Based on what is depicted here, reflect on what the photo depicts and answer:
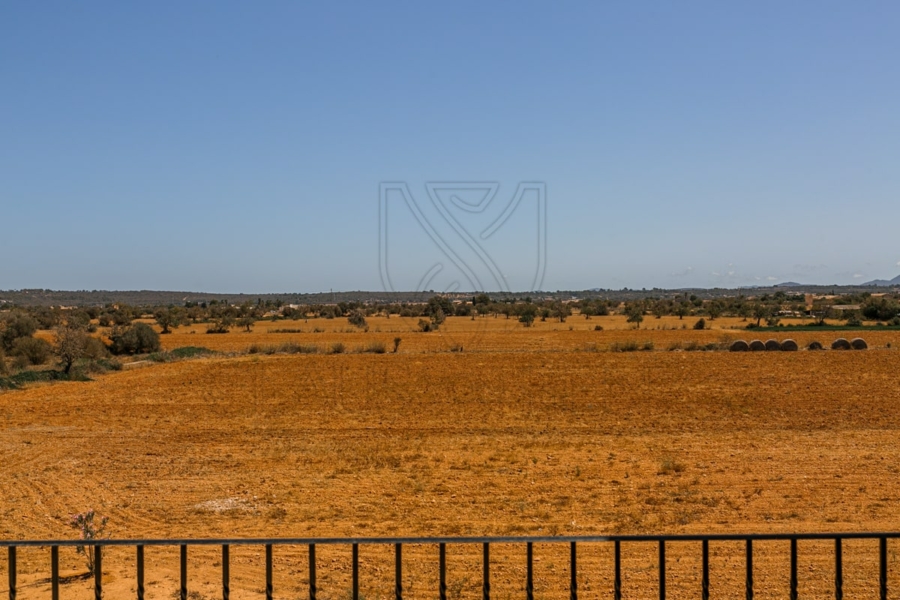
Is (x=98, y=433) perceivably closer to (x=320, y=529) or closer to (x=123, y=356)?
(x=320, y=529)

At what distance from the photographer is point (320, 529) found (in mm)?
9664

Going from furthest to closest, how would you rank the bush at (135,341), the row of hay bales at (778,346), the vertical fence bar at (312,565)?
the bush at (135,341) < the row of hay bales at (778,346) < the vertical fence bar at (312,565)

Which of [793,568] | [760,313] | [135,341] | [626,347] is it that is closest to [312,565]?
[793,568]

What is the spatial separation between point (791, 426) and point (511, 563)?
41.7 ft

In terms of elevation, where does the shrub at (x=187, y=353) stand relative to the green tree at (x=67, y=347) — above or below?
below

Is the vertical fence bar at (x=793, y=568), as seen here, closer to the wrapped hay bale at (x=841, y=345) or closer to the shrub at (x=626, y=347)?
the shrub at (x=626, y=347)

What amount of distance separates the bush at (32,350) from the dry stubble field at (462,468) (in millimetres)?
9610

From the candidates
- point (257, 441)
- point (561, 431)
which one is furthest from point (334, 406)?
point (561, 431)

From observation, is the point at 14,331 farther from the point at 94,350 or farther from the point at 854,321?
the point at 854,321

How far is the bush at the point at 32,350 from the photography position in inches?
1377

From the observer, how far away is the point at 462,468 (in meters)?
13.7

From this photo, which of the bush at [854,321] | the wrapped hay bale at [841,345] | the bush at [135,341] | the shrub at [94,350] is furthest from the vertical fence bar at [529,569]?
the bush at [854,321]

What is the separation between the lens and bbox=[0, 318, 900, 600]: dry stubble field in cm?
813

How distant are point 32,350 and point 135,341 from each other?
6.42m
